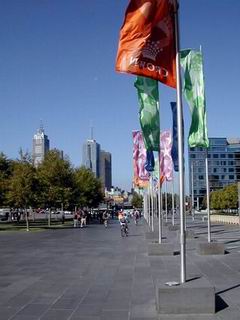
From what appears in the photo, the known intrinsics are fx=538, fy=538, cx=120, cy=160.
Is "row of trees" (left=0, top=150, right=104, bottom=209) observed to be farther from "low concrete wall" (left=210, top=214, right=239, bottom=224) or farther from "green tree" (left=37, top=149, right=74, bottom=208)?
"low concrete wall" (left=210, top=214, right=239, bottom=224)

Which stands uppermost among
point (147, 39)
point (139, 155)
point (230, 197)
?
point (139, 155)

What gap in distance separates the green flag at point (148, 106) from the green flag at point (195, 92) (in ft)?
4.23

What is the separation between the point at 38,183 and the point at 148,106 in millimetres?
29538

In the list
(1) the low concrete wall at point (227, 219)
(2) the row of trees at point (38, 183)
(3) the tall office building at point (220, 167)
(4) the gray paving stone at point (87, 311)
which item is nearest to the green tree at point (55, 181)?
(2) the row of trees at point (38, 183)

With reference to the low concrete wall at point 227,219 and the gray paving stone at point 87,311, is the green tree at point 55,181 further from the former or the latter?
the gray paving stone at point 87,311

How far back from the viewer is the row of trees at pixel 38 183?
1736 inches

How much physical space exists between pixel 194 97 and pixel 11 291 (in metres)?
8.11

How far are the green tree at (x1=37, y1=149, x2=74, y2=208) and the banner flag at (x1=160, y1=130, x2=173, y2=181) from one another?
71.3 feet

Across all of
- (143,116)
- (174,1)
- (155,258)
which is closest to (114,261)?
(155,258)

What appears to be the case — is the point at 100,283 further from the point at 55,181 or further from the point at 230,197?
the point at 230,197

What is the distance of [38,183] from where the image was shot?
150 feet

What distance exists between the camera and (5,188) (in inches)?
1818

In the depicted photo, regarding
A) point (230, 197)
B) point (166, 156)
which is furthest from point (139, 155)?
point (230, 197)

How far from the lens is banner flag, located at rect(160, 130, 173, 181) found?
2723cm
